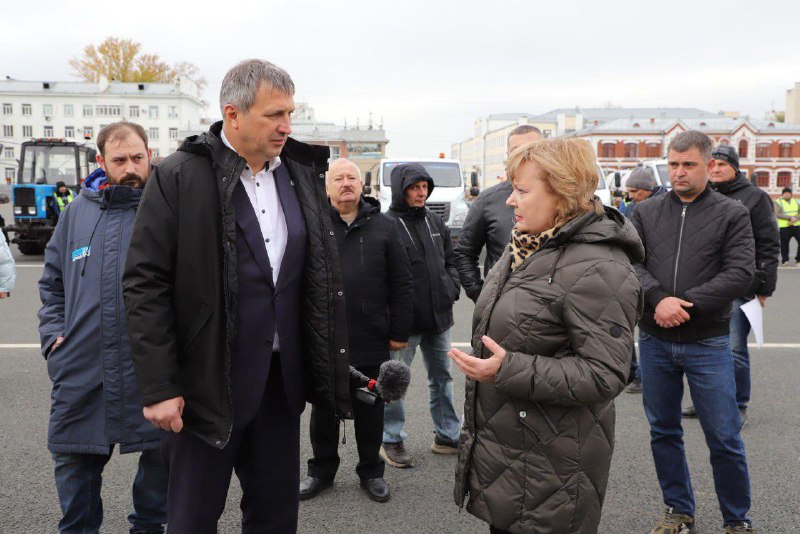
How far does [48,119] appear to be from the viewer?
288ft

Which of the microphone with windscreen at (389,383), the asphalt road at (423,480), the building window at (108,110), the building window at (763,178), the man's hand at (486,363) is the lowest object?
the asphalt road at (423,480)

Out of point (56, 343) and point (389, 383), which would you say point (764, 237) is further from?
point (56, 343)

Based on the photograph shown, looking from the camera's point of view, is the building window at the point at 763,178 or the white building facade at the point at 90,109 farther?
the white building facade at the point at 90,109

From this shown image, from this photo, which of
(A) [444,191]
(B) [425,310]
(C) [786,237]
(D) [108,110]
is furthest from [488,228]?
(D) [108,110]

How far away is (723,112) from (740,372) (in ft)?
328

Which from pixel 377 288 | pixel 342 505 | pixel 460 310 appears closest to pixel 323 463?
pixel 342 505

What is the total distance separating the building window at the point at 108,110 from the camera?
81.9m

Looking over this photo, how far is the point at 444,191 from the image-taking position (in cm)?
1644

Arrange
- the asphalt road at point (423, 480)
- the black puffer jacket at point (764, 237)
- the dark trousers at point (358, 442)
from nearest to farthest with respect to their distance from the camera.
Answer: the asphalt road at point (423, 480) < the dark trousers at point (358, 442) < the black puffer jacket at point (764, 237)

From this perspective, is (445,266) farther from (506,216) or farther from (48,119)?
(48,119)

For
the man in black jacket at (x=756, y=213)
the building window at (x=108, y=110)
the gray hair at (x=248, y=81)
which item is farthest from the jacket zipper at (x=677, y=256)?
the building window at (x=108, y=110)

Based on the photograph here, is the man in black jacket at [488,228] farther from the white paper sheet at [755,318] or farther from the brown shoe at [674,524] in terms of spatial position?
the white paper sheet at [755,318]

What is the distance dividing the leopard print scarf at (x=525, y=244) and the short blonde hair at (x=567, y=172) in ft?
0.19

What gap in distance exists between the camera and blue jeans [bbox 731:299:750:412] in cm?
504
